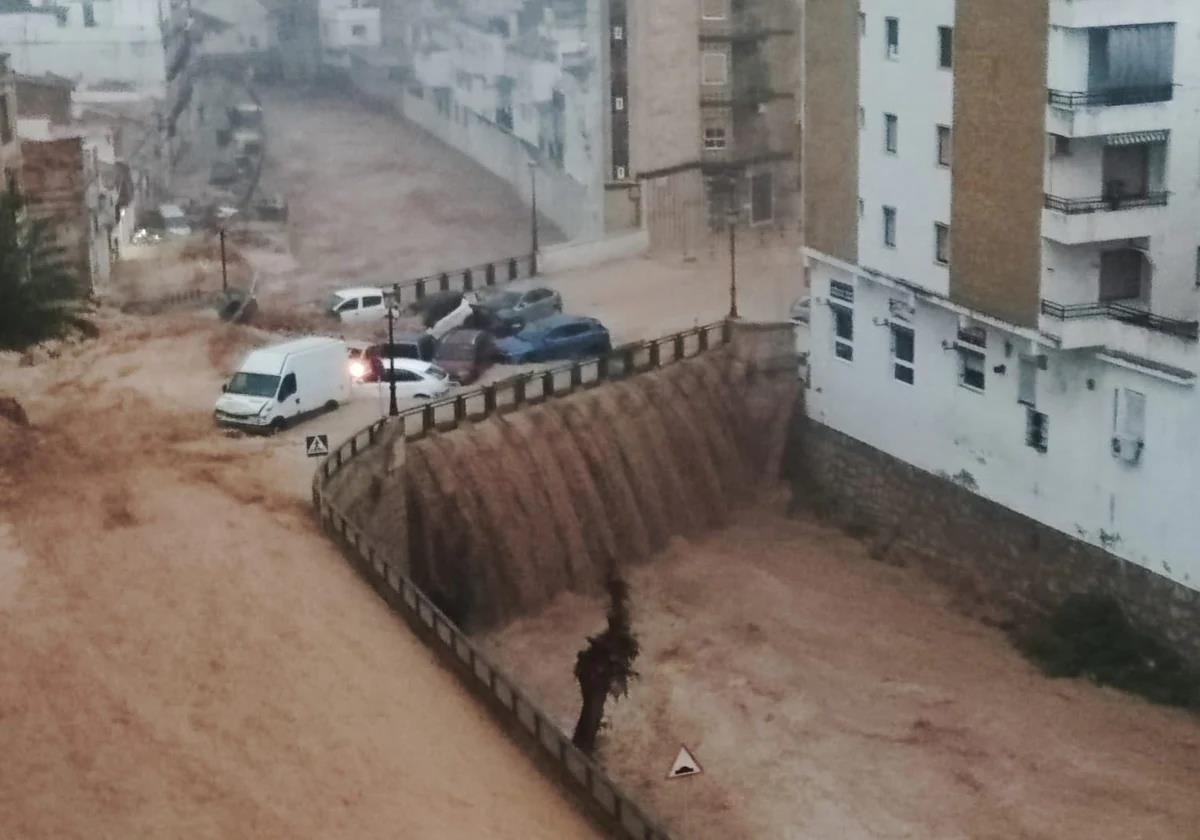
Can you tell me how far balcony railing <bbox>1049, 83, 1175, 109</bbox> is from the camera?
29.9 meters

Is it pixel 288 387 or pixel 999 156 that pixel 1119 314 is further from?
pixel 288 387

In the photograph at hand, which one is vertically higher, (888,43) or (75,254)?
(888,43)

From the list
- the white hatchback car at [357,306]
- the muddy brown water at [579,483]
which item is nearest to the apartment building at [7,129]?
the white hatchback car at [357,306]

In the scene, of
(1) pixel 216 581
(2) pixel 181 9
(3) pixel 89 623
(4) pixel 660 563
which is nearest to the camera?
(3) pixel 89 623

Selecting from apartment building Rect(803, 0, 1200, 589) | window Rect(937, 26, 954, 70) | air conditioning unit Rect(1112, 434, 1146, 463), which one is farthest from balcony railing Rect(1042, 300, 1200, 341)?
window Rect(937, 26, 954, 70)

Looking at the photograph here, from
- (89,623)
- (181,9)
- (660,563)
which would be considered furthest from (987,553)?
(181,9)

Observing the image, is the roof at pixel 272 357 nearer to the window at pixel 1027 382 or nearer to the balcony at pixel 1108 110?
the window at pixel 1027 382

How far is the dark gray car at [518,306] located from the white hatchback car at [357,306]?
2730 millimetres

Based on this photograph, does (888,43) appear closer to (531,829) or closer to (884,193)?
(884,193)

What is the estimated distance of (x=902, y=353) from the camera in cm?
3647

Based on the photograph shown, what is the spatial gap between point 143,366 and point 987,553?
58.3 feet

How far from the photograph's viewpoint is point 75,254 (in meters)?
45.6

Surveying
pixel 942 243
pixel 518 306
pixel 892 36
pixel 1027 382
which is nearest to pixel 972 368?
pixel 1027 382

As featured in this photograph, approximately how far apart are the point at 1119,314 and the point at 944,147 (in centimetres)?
516
